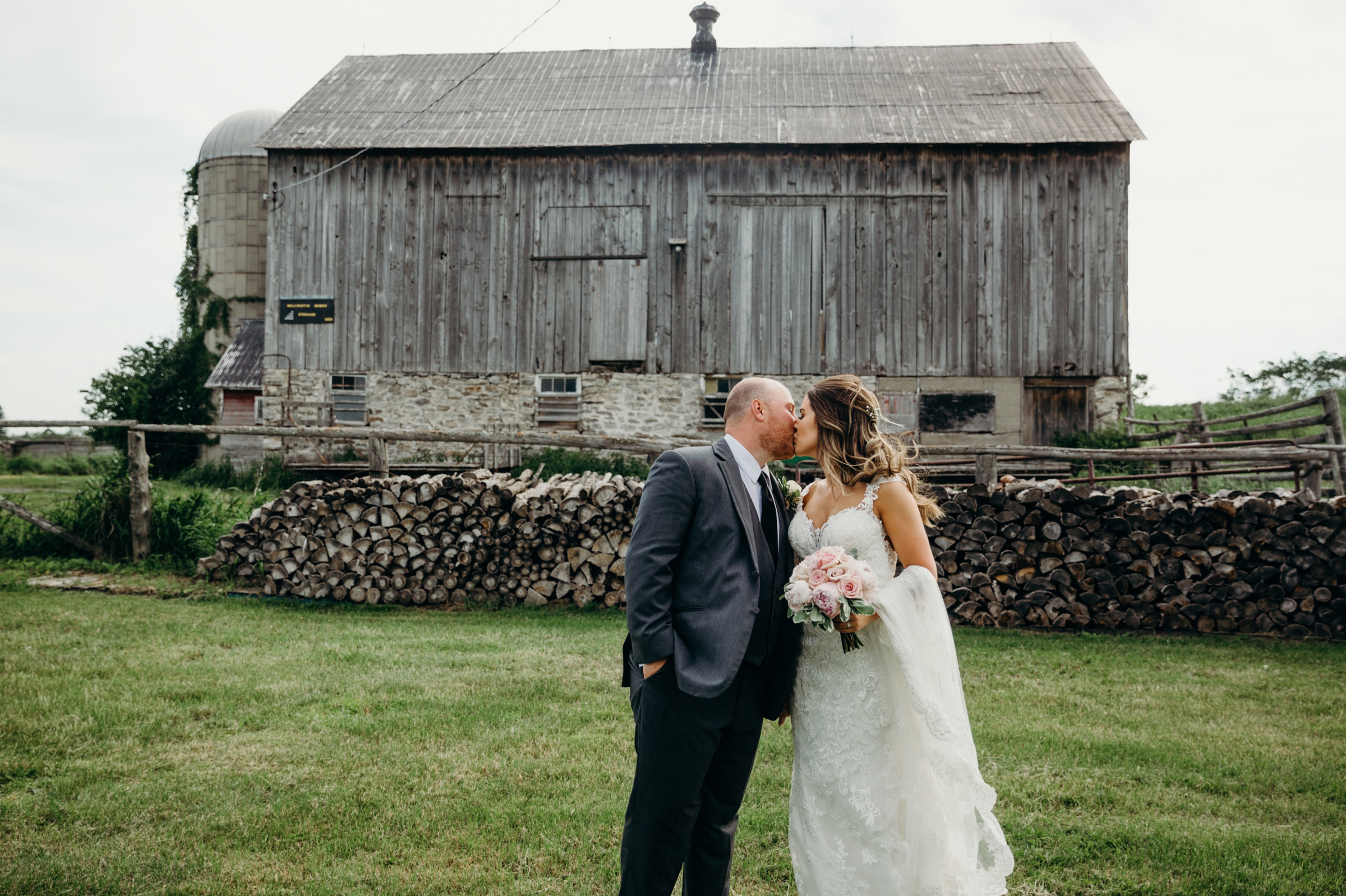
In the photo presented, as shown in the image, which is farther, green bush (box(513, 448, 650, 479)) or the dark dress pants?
green bush (box(513, 448, 650, 479))

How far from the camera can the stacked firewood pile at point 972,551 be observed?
831cm

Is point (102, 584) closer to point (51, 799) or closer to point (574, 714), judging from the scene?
point (51, 799)

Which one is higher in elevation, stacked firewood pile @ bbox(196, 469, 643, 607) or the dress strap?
the dress strap

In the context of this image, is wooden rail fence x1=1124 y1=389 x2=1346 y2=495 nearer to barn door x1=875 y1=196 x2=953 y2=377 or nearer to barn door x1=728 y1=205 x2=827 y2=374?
barn door x1=875 y1=196 x2=953 y2=377

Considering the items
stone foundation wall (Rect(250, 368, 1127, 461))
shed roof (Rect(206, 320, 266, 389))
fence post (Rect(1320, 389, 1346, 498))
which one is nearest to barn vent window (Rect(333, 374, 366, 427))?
stone foundation wall (Rect(250, 368, 1127, 461))

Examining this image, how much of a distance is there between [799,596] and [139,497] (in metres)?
10.0

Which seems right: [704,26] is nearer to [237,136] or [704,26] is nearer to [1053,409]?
[1053,409]

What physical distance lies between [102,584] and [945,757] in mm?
9734

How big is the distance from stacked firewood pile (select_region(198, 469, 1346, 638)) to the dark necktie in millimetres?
4364

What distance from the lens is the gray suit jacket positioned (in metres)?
2.91

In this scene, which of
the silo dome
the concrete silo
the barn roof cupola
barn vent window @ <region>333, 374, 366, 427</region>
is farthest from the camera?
the silo dome

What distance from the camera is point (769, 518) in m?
3.38

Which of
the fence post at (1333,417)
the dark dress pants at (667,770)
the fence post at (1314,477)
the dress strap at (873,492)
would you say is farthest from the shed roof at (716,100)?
the dark dress pants at (667,770)

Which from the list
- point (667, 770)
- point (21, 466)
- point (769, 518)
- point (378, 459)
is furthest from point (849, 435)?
point (21, 466)
